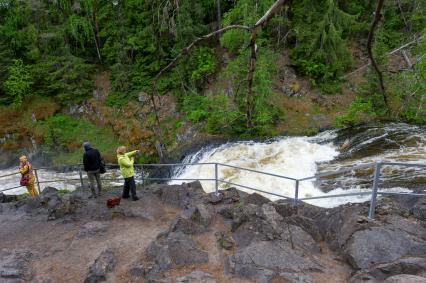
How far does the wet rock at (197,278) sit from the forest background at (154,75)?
1248cm

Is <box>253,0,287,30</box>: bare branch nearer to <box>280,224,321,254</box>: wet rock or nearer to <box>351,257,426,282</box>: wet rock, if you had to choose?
<box>351,257,426,282</box>: wet rock

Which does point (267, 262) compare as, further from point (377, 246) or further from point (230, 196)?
point (230, 196)

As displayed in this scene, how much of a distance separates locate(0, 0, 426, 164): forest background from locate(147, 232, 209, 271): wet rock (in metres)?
11.8

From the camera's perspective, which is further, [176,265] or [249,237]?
[249,237]

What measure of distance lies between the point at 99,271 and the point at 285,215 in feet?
12.4

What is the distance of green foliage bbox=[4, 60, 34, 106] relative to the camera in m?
21.2

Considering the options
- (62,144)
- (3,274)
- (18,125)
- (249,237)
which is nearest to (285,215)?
(249,237)

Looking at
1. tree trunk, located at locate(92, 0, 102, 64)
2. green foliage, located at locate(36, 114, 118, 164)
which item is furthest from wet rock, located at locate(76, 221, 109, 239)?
tree trunk, located at locate(92, 0, 102, 64)

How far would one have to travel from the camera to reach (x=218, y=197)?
8133mm

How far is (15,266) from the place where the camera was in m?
5.87

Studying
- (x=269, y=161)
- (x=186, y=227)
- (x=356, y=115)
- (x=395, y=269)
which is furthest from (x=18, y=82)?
(x=395, y=269)

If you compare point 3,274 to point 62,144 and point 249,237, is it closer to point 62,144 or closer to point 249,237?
point 249,237

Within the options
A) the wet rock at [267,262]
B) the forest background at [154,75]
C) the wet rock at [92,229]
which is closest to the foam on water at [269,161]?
the forest background at [154,75]

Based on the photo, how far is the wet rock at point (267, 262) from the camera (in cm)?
502
